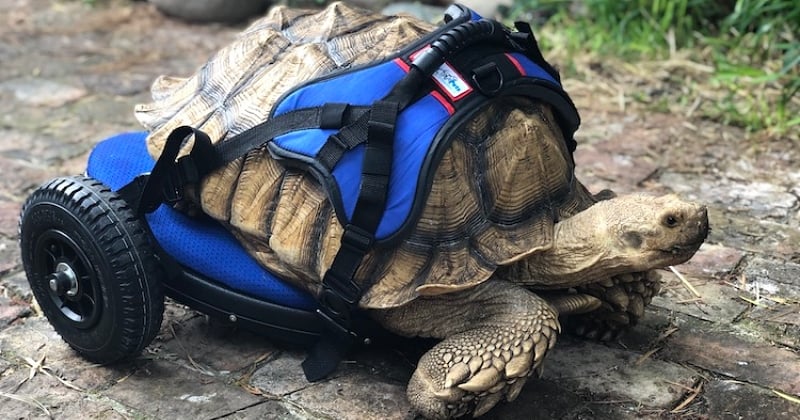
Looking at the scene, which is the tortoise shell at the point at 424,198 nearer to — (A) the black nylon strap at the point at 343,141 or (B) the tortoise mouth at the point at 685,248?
(A) the black nylon strap at the point at 343,141

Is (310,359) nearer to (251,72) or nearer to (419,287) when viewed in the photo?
(419,287)

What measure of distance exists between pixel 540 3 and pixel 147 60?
2.57 m

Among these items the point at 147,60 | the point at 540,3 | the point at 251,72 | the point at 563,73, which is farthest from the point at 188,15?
the point at 251,72

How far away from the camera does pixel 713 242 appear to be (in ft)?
11.5

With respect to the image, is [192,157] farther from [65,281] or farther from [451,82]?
[451,82]

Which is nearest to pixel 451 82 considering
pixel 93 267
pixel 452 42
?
pixel 452 42

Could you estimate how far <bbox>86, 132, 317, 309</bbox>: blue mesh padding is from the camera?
266 centimetres

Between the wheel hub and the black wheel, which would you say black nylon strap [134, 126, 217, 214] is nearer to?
the black wheel

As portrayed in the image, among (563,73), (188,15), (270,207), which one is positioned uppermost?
(270,207)

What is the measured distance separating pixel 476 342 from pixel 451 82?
0.67 m

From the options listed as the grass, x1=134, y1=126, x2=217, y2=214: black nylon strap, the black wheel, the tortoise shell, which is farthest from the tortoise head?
the grass

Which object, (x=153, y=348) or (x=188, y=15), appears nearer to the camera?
(x=153, y=348)

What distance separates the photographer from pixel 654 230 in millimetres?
2387

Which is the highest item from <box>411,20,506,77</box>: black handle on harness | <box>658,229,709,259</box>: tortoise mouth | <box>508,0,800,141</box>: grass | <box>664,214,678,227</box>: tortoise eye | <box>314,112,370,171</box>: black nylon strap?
<box>411,20,506,77</box>: black handle on harness
